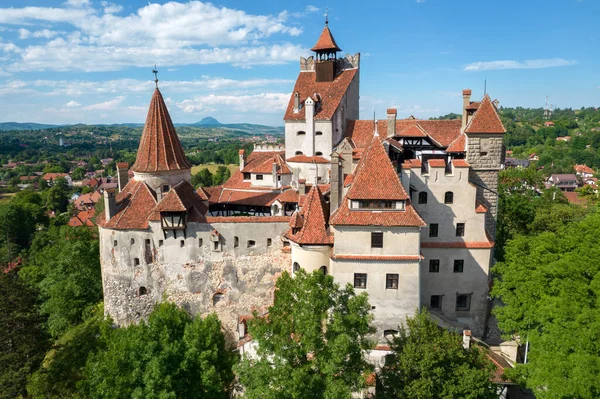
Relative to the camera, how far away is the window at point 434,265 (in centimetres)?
3628

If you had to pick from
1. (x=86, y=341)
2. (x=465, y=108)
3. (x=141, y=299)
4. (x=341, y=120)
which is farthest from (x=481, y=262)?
(x=86, y=341)

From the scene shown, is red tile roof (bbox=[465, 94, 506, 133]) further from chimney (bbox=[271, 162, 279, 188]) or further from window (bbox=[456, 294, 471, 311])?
chimney (bbox=[271, 162, 279, 188])

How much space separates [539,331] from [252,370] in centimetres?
1945

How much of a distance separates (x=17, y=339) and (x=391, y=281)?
32.0m

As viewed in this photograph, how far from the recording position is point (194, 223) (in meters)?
39.2

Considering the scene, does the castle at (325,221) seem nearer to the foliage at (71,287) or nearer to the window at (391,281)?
the window at (391,281)

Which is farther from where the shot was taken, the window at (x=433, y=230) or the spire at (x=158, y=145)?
the spire at (x=158, y=145)

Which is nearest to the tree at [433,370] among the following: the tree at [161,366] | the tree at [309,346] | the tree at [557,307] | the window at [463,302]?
the tree at [309,346]

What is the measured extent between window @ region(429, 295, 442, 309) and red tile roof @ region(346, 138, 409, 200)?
11.4 meters

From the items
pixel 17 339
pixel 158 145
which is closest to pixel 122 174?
pixel 158 145

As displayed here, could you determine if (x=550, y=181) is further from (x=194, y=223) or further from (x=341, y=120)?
(x=194, y=223)

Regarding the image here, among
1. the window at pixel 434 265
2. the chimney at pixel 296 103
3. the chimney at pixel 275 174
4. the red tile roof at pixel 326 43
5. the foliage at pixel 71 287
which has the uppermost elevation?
the red tile roof at pixel 326 43

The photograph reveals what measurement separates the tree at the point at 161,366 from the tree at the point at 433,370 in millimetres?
→ 10320

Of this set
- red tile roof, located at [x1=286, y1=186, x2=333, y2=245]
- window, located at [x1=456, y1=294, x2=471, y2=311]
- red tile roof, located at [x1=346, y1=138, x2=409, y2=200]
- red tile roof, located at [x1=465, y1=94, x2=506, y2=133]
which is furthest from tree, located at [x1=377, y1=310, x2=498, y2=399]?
red tile roof, located at [x1=465, y1=94, x2=506, y2=133]
